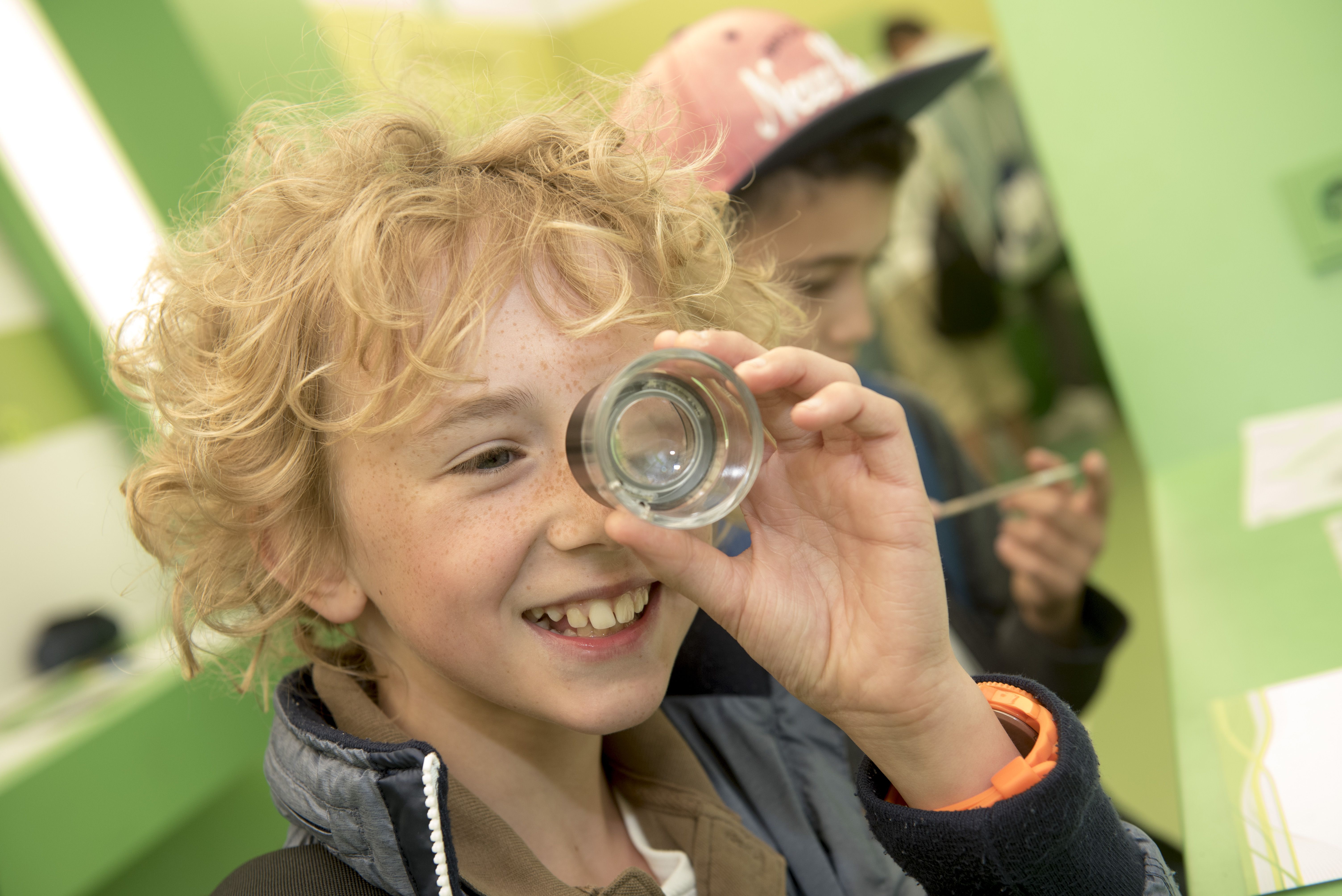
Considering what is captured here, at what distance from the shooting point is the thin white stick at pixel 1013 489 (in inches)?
57.6

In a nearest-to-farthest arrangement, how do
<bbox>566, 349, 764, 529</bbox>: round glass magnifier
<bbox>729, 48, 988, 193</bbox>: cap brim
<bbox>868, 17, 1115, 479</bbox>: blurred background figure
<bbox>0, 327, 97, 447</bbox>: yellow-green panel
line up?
<bbox>566, 349, 764, 529</bbox>: round glass magnifier
<bbox>729, 48, 988, 193</bbox>: cap brim
<bbox>0, 327, 97, 447</bbox>: yellow-green panel
<bbox>868, 17, 1115, 479</bbox>: blurred background figure

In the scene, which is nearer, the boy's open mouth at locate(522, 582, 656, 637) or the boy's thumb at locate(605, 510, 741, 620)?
the boy's thumb at locate(605, 510, 741, 620)

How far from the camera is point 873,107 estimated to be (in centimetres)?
143

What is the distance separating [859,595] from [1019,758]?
17cm

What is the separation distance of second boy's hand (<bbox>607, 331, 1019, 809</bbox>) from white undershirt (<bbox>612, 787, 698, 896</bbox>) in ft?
0.77

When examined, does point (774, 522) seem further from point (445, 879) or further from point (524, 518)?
point (445, 879)

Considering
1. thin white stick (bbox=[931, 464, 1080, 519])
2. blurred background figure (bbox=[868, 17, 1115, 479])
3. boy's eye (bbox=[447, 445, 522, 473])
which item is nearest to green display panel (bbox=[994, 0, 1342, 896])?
thin white stick (bbox=[931, 464, 1080, 519])

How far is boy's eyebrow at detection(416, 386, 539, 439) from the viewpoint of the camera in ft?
2.44

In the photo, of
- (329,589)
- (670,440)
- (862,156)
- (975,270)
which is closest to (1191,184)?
(862,156)

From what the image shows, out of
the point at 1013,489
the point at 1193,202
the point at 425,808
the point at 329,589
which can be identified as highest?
the point at 329,589

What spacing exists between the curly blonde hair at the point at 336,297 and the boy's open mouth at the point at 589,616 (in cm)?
19

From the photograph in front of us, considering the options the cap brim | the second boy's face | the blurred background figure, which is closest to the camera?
the cap brim

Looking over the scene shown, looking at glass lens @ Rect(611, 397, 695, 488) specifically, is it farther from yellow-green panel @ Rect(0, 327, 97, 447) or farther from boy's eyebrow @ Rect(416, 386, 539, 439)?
yellow-green panel @ Rect(0, 327, 97, 447)

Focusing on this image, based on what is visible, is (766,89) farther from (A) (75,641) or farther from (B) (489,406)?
(A) (75,641)
